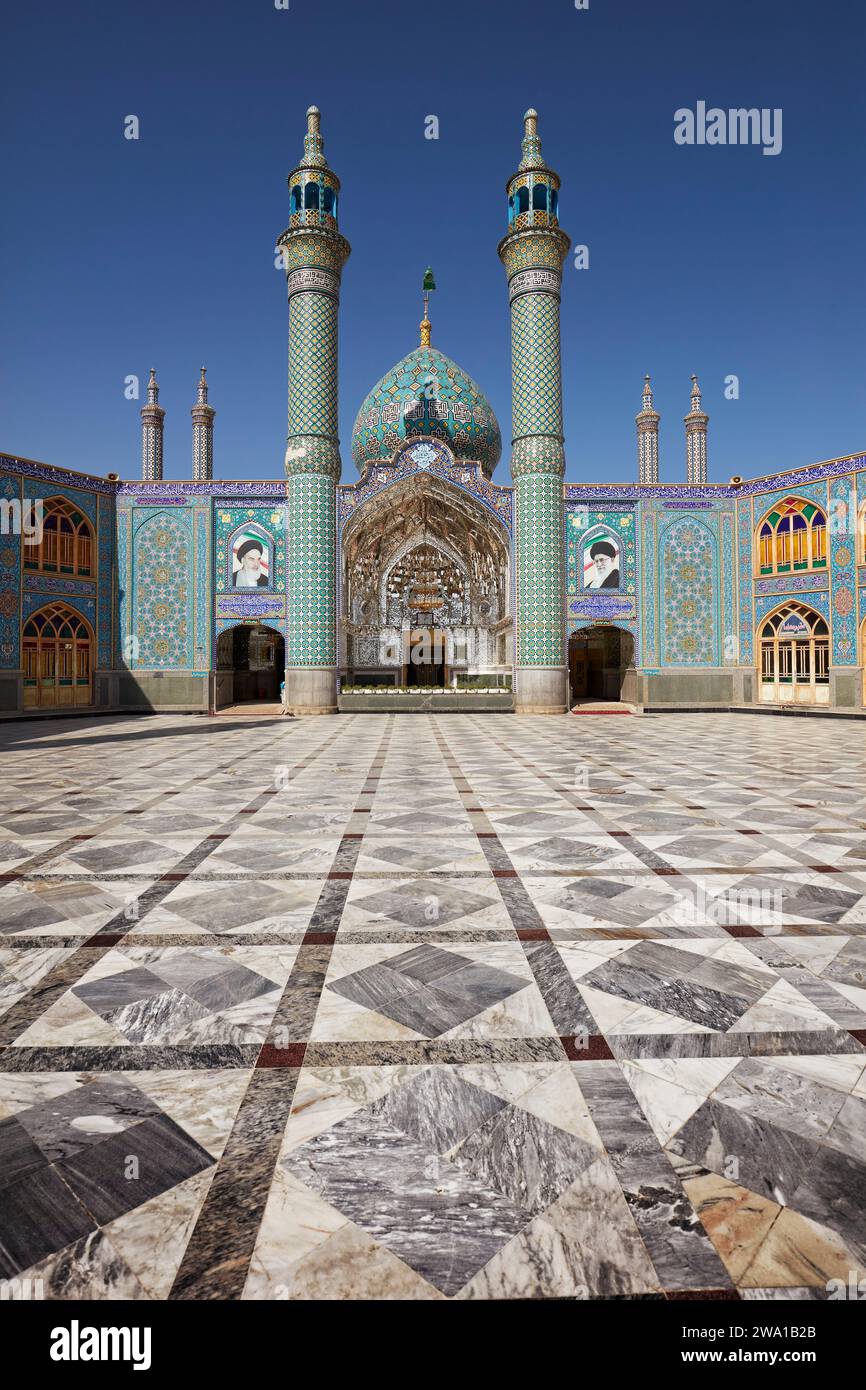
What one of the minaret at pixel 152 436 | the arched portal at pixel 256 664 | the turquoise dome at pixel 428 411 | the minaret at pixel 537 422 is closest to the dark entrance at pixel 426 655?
the arched portal at pixel 256 664

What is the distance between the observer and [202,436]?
60.5 feet

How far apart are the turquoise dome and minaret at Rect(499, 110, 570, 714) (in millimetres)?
3358

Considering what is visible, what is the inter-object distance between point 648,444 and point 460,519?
5.67 meters

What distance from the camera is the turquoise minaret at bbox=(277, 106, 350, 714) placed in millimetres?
14773

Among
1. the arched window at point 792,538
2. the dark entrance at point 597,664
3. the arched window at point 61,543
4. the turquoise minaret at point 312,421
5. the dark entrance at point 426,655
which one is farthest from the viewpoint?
the dark entrance at point 426,655

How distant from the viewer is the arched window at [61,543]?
14.7 metres

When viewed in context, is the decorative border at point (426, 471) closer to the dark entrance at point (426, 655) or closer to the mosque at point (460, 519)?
the mosque at point (460, 519)

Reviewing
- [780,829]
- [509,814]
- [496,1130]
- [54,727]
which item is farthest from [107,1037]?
[54,727]

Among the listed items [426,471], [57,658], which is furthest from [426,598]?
[57,658]

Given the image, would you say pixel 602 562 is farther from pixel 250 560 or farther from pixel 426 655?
pixel 250 560

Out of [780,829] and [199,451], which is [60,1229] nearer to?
[780,829]

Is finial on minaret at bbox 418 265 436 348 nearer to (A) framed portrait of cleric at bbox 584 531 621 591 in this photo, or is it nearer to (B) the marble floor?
(A) framed portrait of cleric at bbox 584 531 621 591

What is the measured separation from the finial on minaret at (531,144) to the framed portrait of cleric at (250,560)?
10.1 metres
